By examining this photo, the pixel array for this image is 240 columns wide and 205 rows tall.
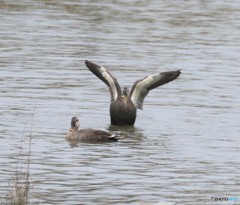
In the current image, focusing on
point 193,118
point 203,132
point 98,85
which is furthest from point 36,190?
point 98,85

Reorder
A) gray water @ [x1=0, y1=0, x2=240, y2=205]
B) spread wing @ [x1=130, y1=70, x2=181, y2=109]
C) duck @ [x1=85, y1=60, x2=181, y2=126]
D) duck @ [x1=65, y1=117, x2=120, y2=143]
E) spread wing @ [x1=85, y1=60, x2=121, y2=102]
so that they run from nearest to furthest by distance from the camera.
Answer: gray water @ [x1=0, y1=0, x2=240, y2=205], duck @ [x1=65, y1=117, x2=120, y2=143], duck @ [x1=85, y1=60, x2=181, y2=126], spread wing @ [x1=85, y1=60, x2=121, y2=102], spread wing @ [x1=130, y1=70, x2=181, y2=109]

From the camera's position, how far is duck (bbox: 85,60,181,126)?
20672mm

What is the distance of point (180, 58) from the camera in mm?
30312

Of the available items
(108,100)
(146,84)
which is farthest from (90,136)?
(108,100)

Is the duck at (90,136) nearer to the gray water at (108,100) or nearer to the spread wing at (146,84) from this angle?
the gray water at (108,100)

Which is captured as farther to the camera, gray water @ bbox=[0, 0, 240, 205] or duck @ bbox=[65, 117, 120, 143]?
duck @ bbox=[65, 117, 120, 143]

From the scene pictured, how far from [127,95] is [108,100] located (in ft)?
8.71

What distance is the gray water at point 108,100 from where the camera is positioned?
1501 cm

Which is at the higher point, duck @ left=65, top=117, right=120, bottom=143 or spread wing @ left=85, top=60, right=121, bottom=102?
spread wing @ left=85, top=60, right=121, bottom=102

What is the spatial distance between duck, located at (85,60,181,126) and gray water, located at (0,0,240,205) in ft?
0.97

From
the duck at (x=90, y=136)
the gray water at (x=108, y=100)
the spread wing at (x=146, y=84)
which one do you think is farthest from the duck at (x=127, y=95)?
the duck at (x=90, y=136)

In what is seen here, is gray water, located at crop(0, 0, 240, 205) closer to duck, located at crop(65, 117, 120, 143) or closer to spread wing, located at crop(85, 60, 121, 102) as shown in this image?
duck, located at crop(65, 117, 120, 143)

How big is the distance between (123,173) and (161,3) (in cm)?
2973

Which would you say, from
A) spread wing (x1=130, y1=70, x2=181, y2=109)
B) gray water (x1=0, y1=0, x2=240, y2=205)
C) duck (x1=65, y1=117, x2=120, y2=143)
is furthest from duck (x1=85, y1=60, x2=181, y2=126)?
duck (x1=65, y1=117, x2=120, y2=143)
